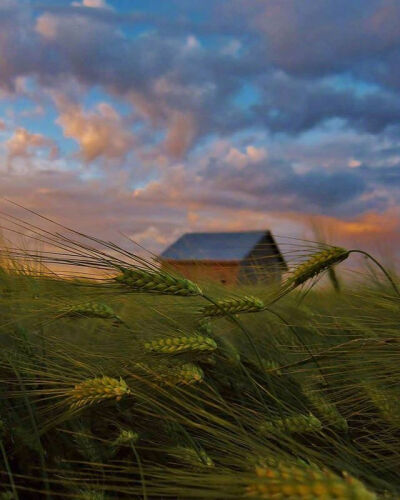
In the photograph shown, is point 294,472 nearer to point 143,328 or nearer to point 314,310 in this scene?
point 143,328

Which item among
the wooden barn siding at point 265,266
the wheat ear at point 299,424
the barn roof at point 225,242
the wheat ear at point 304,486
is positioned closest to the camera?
the wheat ear at point 304,486

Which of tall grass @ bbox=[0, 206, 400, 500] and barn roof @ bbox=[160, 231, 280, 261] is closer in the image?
tall grass @ bbox=[0, 206, 400, 500]

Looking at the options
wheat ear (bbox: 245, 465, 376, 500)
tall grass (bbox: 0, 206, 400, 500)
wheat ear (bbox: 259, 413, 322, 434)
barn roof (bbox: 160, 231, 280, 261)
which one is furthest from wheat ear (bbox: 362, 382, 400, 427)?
barn roof (bbox: 160, 231, 280, 261)

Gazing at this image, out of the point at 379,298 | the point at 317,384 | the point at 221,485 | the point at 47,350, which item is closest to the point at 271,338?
the point at 317,384

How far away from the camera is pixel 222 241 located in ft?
31.3

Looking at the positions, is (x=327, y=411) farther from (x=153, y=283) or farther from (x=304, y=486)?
(x=304, y=486)

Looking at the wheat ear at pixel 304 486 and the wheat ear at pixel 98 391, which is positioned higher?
the wheat ear at pixel 98 391

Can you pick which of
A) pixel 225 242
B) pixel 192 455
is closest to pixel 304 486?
pixel 192 455

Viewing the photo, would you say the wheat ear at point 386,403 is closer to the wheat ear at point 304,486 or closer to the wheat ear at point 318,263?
the wheat ear at point 318,263

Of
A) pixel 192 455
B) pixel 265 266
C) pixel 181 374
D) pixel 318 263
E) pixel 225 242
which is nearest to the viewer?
pixel 192 455

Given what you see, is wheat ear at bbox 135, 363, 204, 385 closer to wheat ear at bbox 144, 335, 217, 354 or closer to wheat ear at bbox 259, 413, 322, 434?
wheat ear at bbox 144, 335, 217, 354

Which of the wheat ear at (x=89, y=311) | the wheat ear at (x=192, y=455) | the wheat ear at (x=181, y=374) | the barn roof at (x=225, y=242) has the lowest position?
the wheat ear at (x=192, y=455)

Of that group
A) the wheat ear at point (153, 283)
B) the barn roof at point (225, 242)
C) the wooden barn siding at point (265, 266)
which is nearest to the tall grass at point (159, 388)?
the wheat ear at point (153, 283)

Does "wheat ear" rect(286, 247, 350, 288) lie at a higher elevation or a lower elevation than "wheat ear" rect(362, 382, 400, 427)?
higher
